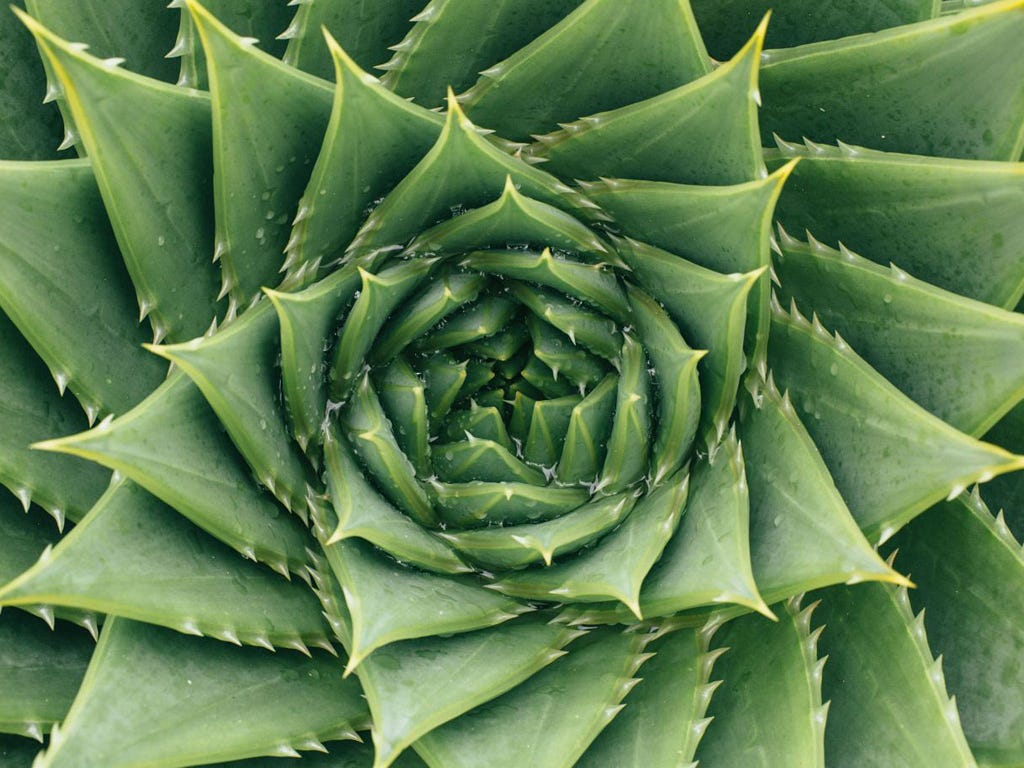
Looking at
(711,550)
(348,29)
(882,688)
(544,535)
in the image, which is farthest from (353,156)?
(882,688)

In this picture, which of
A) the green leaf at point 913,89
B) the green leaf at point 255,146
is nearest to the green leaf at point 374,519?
the green leaf at point 255,146

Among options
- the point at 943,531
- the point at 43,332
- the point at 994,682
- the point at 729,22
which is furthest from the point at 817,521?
the point at 43,332

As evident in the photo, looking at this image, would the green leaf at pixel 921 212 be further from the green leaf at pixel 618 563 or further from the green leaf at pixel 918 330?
the green leaf at pixel 618 563

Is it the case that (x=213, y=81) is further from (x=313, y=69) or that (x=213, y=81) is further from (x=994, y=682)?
(x=994, y=682)

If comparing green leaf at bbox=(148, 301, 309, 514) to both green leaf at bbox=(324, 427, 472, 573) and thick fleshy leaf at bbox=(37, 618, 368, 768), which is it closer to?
green leaf at bbox=(324, 427, 472, 573)

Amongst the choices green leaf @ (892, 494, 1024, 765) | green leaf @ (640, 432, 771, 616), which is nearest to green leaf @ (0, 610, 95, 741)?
green leaf @ (640, 432, 771, 616)

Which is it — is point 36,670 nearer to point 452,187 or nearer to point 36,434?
point 36,434
